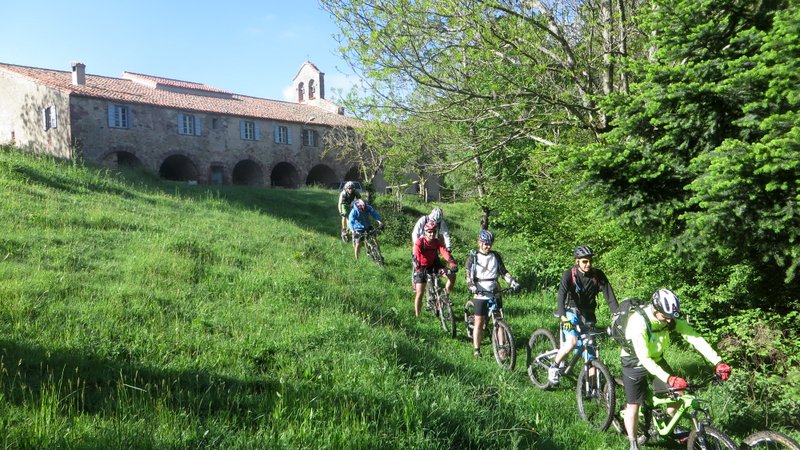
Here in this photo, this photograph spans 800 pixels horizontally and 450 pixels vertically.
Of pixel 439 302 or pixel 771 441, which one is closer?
pixel 771 441

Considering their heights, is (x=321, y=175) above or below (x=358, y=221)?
above

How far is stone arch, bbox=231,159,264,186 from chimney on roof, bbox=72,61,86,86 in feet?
32.1

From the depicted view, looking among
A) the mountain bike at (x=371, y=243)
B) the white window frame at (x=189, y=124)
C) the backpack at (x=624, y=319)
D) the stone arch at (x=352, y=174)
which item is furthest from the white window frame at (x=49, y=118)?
the backpack at (x=624, y=319)

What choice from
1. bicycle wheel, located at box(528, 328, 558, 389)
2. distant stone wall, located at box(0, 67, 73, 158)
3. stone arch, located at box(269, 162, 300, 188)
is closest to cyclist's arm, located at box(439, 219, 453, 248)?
bicycle wheel, located at box(528, 328, 558, 389)

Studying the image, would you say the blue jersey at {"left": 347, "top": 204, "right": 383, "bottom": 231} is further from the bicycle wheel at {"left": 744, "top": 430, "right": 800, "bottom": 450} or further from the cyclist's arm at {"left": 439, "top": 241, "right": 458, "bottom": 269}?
the bicycle wheel at {"left": 744, "top": 430, "right": 800, "bottom": 450}

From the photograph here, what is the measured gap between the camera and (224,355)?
5.66 metres

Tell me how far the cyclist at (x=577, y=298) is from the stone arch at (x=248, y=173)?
106 feet

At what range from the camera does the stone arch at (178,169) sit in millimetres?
34062

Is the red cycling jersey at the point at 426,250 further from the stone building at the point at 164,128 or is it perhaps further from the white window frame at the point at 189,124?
the white window frame at the point at 189,124

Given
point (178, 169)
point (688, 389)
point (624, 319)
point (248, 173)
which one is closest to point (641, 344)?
point (624, 319)

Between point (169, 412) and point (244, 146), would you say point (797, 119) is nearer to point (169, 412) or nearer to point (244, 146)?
point (169, 412)

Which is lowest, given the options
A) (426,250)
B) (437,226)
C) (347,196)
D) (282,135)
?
(426,250)

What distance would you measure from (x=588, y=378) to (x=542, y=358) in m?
0.84

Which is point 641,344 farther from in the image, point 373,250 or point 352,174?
point 352,174
